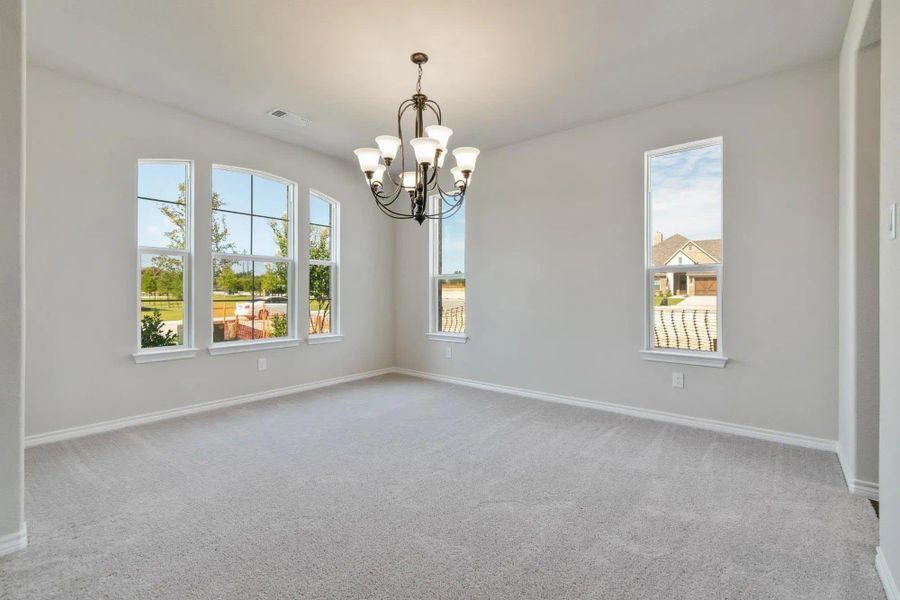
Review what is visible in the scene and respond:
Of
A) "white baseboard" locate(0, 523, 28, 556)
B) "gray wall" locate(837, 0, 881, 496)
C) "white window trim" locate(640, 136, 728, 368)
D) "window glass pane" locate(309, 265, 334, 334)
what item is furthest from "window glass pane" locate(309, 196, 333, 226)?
"gray wall" locate(837, 0, 881, 496)

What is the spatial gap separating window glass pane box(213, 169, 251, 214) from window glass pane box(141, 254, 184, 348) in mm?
732

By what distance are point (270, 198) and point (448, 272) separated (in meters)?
2.19

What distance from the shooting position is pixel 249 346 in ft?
14.6

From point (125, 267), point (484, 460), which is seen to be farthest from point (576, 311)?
point (125, 267)

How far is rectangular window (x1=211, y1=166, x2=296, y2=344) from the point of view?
4.29 m

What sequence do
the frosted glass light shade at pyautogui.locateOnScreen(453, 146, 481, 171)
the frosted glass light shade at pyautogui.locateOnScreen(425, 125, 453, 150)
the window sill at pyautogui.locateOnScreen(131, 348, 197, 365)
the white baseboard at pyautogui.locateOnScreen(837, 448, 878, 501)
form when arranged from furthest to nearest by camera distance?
1. the window sill at pyautogui.locateOnScreen(131, 348, 197, 365)
2. the frosted glass light shade at pyautogui.locateOnScreen(453, 146, 481, 171)
3. the frosted glass light shade at pyautogui.locateOnScreen(425, 125, 453, 150)
4. the white baseboard at pyautogui.locateOnScreen(837, 448, 878, 501)

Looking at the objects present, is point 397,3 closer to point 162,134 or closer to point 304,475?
point 162,134

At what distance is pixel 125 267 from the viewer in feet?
11.9

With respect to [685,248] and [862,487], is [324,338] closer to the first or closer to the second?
[685,248]

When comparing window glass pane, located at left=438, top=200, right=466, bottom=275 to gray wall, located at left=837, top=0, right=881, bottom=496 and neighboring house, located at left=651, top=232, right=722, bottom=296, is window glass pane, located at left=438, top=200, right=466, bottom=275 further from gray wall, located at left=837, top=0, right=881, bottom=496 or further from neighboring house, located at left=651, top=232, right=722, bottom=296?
gray wall, located at left=837, top=0, right=881, bottom=496

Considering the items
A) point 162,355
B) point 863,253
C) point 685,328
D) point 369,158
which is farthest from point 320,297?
point 863,253

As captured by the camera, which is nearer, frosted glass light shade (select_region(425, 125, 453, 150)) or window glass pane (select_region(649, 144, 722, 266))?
frosted glass light shade (select_region(425, 125, 453, 150))
